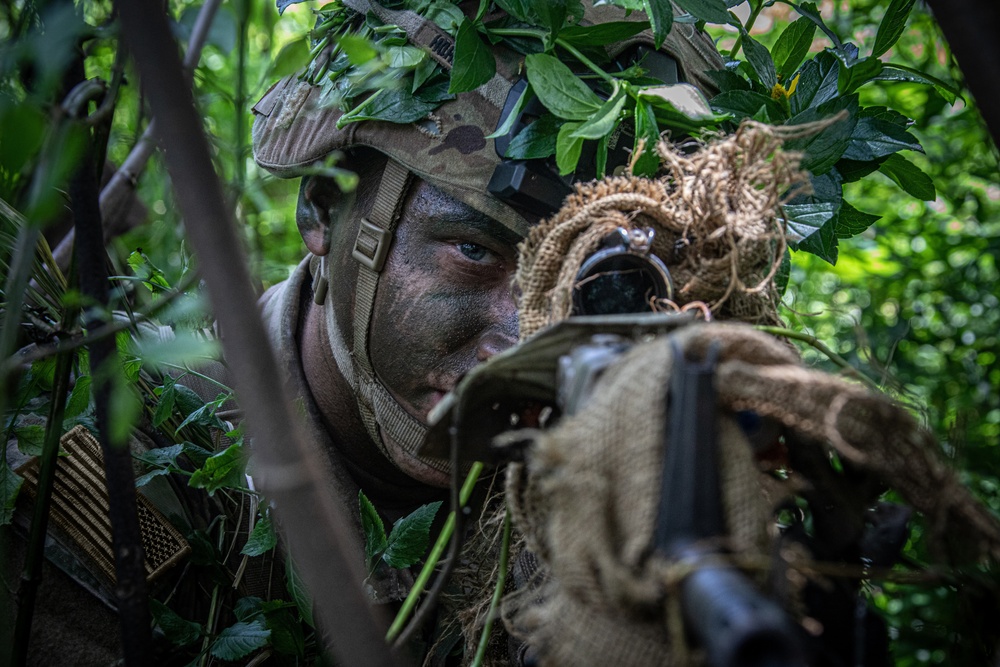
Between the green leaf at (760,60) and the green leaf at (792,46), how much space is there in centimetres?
7

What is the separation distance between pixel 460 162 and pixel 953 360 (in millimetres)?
2573

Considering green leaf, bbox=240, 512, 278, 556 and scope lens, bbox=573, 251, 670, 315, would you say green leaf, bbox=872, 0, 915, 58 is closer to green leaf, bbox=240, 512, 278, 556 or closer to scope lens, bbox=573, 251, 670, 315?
scope lens, bbox=573, 251, 670, 315

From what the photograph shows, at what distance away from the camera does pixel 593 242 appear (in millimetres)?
1106

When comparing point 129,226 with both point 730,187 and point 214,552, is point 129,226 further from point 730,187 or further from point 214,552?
point 730,187

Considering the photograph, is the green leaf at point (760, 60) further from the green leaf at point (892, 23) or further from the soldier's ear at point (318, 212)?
the soldier's ear at point (318, 212)

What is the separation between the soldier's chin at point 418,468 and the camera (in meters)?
1.84

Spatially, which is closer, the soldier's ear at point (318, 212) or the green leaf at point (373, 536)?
the green leaf at point (373, 536)

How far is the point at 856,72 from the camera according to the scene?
57.3 inches

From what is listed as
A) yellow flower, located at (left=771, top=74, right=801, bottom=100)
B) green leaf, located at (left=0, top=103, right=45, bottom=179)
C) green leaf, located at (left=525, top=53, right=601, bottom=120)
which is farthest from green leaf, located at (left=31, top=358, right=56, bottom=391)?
yellow flower, located at (left=771, top=74, right=801, bottom=100)

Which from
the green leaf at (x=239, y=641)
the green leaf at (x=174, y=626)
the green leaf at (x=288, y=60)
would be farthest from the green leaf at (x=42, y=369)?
the green leaf at (x=288, y=60)

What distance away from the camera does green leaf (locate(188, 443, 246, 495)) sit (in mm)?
1474

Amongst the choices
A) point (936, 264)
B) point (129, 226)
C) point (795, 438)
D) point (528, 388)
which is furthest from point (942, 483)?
point (936, 264)

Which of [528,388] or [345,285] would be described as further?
[345,285]

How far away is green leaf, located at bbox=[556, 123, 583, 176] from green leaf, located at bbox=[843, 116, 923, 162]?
51cm
